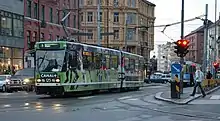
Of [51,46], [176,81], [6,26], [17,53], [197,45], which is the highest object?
[197,45]

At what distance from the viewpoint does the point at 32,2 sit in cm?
5388

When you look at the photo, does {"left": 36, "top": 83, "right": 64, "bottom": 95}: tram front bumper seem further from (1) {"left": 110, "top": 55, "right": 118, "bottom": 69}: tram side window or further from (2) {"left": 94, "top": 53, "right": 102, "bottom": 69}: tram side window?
(1) {"left": 110, "top": 55, "right": 118, "bottom": 69}: tram side window

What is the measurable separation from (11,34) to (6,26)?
139 cm

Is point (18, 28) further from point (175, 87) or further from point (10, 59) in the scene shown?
point (175, 87)

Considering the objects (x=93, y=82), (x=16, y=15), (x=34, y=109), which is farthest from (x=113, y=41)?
(x=34, y=109)

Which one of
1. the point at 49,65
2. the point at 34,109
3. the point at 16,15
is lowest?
the point at 34,109

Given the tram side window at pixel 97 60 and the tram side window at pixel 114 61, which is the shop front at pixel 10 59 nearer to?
the tram side window at pixel 114 61

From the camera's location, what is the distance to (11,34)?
4841 centimetres

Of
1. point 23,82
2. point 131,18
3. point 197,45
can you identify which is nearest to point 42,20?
point 23,82

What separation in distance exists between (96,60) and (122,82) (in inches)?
223

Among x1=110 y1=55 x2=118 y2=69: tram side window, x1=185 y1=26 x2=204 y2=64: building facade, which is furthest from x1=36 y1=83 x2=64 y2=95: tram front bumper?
x1=185 y1=26 x2=204 y2=64: building facade

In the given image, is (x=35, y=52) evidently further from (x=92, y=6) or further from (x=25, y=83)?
(x=92, y=6)

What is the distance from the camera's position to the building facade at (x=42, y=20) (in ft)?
172

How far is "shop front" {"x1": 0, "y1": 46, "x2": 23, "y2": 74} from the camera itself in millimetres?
47000
